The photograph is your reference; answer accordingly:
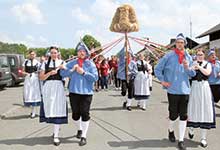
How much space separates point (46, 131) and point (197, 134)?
311cm

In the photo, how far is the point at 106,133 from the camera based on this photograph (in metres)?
7.87

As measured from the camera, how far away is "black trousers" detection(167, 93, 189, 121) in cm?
683

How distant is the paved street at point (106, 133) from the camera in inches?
267

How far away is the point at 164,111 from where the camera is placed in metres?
11.1

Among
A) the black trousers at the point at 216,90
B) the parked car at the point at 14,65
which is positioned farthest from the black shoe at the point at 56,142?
the parked car at the point at 14,65

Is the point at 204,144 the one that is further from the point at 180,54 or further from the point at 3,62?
the point at 3,62

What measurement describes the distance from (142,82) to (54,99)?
505 centimetres

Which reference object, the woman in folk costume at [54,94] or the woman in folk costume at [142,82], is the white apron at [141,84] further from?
the woman in folk costume at [54,94]

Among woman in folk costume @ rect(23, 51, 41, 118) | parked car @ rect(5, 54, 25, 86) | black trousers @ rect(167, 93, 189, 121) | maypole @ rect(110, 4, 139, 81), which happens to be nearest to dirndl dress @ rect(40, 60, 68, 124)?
black trousers @ rect(167, 93, 189, 121)

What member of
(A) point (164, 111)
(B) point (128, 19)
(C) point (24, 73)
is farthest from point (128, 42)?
(C) point (24, 73)

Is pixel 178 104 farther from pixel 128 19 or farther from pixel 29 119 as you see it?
pixel 128 19

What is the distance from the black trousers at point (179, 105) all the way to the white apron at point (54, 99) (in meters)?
1.95

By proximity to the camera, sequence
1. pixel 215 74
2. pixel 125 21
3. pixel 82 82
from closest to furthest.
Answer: pixel 82 82, pixel 215 74, pixel 125 21

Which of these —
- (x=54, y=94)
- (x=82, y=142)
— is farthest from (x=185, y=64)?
(x=54, y=94)
